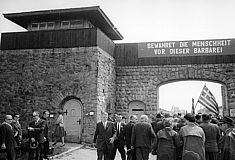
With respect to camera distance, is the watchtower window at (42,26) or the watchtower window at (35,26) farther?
the watchtower window at (35,26)

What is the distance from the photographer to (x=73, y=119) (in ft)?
A: 41.9

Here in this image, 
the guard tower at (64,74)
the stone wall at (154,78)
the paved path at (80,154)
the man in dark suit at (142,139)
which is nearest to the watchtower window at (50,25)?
the guard tower at (64,74)

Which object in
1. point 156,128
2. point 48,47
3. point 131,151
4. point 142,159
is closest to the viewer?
point 142,159

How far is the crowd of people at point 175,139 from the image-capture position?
18.5 feet

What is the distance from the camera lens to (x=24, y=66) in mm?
13578

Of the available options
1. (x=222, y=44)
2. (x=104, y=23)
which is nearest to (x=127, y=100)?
(x=104, y=23)

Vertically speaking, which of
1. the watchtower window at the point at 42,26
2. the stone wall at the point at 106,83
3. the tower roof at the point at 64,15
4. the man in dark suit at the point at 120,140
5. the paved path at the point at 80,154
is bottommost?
the paved path at the point at 80,154

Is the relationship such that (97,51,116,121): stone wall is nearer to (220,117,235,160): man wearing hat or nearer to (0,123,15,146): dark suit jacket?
(0,123,15,146): dark suit jacket

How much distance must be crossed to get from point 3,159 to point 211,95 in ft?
37.1

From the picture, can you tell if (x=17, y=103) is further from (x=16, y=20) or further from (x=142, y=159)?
(x=142, y=159)

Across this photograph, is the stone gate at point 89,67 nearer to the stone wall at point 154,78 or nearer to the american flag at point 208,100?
the stone wall at point 154,78

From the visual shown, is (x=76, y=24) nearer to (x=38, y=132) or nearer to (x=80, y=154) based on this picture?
(x=80, y=154)

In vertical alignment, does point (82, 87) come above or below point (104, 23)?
below

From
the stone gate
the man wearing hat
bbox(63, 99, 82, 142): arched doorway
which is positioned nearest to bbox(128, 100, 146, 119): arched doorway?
the stone gate
